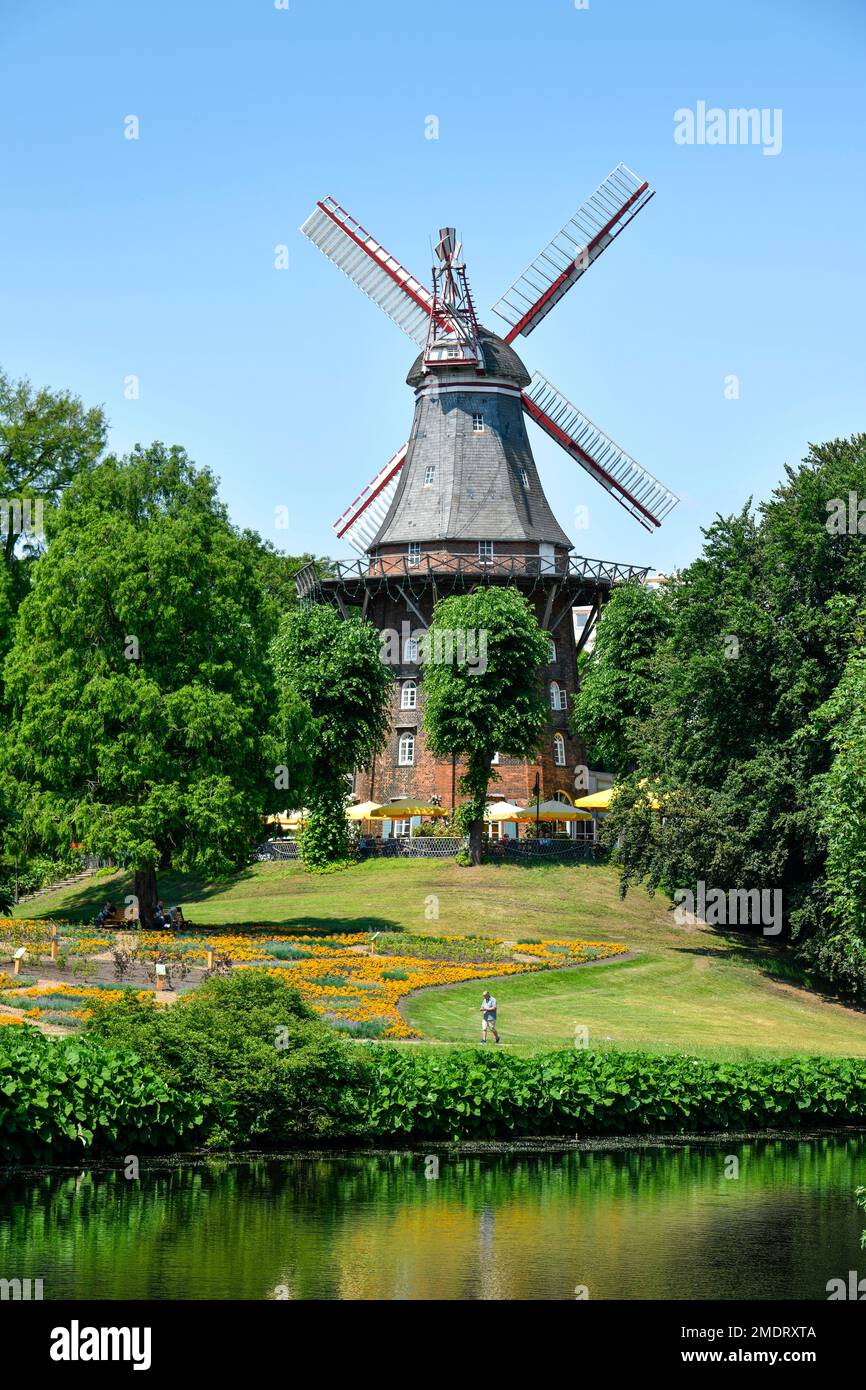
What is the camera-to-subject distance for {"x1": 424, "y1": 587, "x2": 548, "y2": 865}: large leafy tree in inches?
2532

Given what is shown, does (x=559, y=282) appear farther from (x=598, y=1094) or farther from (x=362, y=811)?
(x=598, y=1094)

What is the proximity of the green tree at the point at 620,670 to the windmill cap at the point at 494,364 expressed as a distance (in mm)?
11327

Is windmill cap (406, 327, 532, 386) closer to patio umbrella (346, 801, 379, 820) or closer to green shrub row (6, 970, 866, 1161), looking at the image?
patio umbrella (346, 801, 379, 820)

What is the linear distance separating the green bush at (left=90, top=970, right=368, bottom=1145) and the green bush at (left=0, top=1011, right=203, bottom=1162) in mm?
421

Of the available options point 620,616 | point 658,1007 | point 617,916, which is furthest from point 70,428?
point 658,1007

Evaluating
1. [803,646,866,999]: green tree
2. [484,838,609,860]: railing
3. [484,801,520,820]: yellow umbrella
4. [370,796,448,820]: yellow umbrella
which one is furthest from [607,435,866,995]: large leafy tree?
[370,796,448,820]: yellow umbrella

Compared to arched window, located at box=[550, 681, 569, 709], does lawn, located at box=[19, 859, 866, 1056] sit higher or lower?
lower

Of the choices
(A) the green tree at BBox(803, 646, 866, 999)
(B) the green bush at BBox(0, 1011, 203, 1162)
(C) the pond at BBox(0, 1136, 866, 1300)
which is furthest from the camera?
(A) the green tree at BBox(803, 646, 866, 999)

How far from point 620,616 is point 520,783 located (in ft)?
27.5

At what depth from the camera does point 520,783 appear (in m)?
73.6

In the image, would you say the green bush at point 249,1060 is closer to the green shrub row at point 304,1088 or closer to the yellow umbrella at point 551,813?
the green shrub row at point 304,1088

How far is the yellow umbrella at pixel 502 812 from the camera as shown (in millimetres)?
68500

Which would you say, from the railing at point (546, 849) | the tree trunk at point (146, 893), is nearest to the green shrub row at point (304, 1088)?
the tree trunk at point (146, 893)

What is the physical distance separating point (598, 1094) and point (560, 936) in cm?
2244
